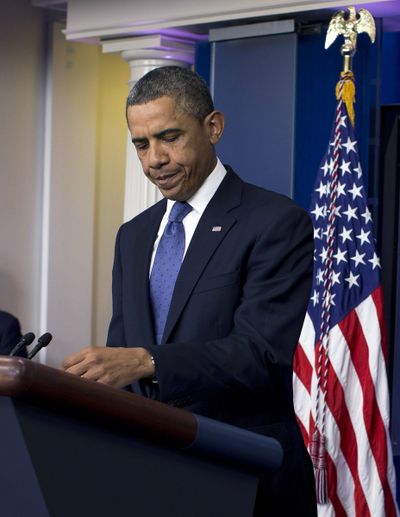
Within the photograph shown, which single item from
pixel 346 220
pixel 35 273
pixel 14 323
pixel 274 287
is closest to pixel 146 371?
pixel 274 287

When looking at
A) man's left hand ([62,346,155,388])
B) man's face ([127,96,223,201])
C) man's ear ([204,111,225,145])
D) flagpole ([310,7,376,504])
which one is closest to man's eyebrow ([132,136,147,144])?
man's face ([127,96,223,201])

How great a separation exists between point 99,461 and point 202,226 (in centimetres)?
99

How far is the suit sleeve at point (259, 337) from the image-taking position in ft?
6.76

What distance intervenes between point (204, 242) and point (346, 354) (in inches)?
91.8

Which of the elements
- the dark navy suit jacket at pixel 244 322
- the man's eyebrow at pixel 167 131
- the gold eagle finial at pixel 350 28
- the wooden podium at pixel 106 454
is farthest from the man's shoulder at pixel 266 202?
the gold eagle finial at pixel 350 28

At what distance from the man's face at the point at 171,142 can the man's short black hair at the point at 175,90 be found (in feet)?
0.04

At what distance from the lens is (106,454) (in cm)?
137

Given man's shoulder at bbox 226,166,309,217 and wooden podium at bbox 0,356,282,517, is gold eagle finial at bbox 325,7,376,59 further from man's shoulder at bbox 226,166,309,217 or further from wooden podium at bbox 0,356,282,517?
wooden podium at bbox 0,356,282,517

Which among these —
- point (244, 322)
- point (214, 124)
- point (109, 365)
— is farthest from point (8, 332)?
point (109, 365)

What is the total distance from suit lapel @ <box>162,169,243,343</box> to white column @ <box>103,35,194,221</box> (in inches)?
132

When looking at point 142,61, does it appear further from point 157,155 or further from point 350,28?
point 157,155

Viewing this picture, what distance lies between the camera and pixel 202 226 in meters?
2.29

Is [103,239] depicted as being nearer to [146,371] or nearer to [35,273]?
[35,273]

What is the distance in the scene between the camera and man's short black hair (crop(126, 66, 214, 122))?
2.23m
